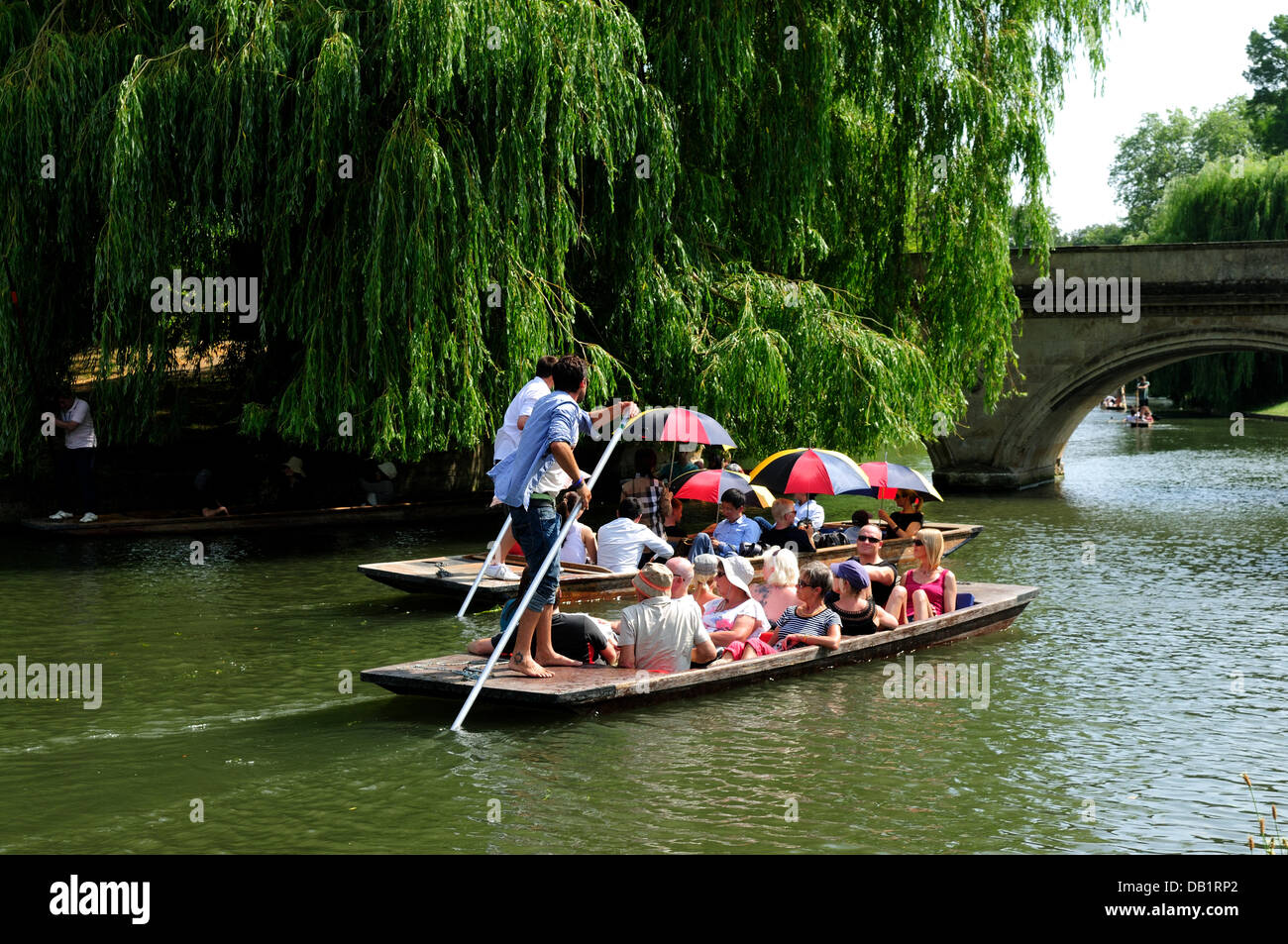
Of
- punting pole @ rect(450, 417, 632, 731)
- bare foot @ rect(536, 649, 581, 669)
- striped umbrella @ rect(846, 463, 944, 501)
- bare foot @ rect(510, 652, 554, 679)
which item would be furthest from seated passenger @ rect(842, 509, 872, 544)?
bare foot @ rect(510, 652, 554, 679)

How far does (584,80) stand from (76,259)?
5009 millimetres

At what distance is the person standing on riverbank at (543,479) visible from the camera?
21.7 feet

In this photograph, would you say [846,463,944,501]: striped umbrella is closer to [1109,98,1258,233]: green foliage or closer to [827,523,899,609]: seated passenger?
[827,523,899,609]: seated passenger

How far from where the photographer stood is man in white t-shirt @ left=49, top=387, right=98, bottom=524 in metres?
13.6

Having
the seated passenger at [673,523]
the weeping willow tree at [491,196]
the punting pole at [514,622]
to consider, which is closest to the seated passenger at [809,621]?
the punting pole at [514,622]

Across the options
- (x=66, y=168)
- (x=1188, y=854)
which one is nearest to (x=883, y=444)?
(x=66, y=168)

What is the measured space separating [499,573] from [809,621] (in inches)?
121

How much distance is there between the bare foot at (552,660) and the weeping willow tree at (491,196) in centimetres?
536

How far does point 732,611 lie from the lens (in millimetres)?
8117

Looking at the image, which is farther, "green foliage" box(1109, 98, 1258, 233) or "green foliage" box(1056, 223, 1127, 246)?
"green foliage" box(1056, 223, 1127, 246)

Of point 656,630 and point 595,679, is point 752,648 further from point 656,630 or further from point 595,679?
point 595,679

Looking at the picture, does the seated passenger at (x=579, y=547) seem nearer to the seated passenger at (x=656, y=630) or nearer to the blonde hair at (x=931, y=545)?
the blonde hair at (x=931, y=545)

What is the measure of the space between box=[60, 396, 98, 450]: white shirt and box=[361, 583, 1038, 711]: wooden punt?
7658 mm

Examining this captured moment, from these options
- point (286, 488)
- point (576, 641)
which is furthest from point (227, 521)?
point (576, 641)
